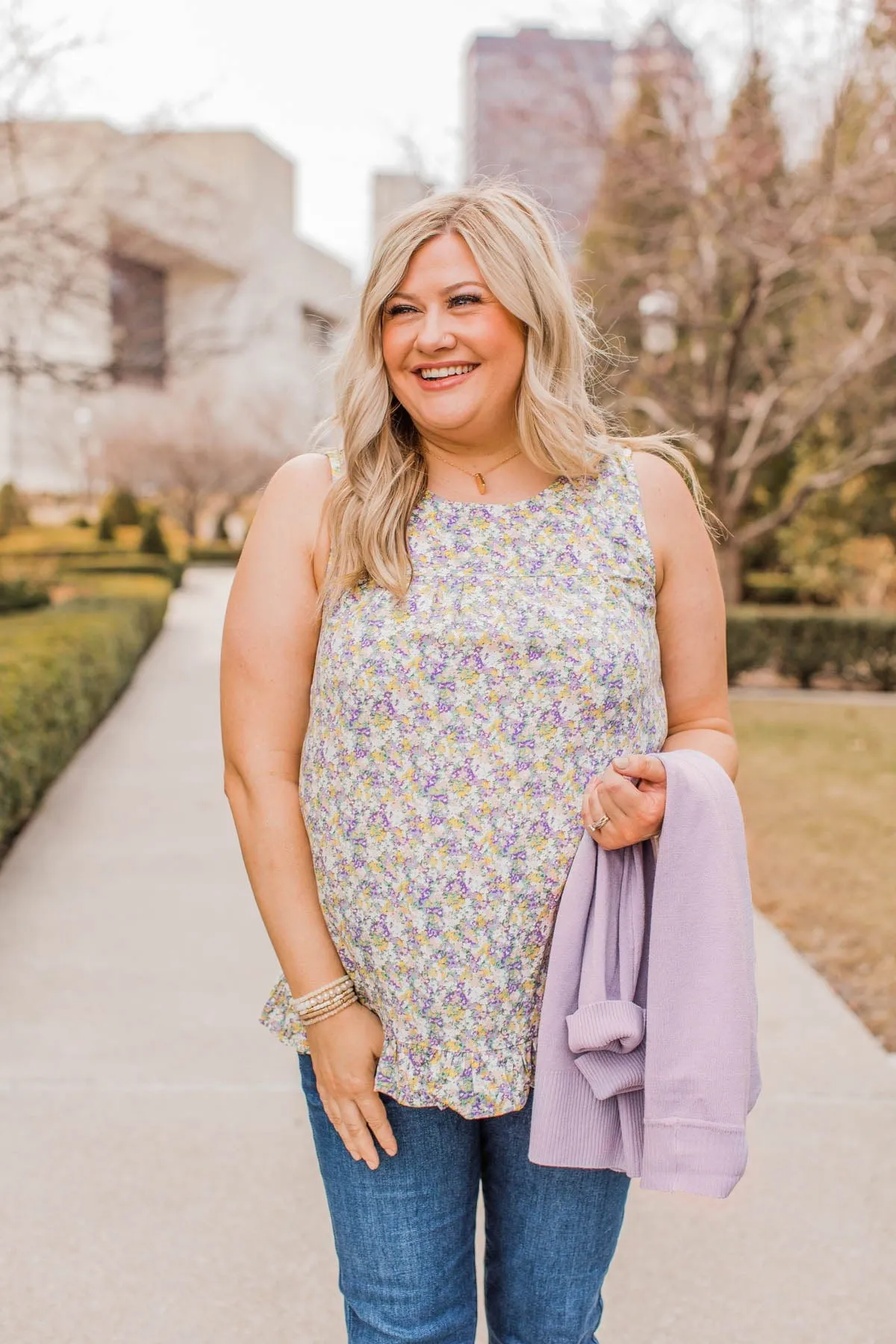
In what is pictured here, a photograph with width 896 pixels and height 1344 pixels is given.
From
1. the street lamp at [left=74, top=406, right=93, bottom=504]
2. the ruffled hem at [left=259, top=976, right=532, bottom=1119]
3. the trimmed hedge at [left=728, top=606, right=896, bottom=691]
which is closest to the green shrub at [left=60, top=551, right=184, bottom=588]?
the street lamp at [left=74, top=406, right=93, bottom=504]

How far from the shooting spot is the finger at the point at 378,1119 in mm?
1560

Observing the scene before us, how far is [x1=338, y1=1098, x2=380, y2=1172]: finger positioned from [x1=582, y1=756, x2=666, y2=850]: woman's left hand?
458 millimetres

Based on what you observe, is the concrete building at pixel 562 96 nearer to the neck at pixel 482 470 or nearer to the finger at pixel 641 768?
the neck at pixel 482 470

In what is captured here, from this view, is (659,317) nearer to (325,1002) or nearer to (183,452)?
(325,1002)

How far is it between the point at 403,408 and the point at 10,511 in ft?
100

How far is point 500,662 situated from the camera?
150cm

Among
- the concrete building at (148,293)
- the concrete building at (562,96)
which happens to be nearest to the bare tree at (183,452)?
the concrete building at (148,293)

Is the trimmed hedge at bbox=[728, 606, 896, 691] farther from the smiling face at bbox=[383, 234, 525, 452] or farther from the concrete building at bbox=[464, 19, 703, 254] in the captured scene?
the smiling face at bbox=[383, 234, 525, 452]

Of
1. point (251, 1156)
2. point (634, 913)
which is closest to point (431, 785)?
point (634, 913)

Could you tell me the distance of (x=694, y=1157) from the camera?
147 centimetres

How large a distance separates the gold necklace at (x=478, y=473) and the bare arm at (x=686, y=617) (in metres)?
0.18

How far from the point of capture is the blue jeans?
157 centimetres

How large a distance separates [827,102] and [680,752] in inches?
448

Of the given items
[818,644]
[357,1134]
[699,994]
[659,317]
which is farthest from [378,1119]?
[818,644]
